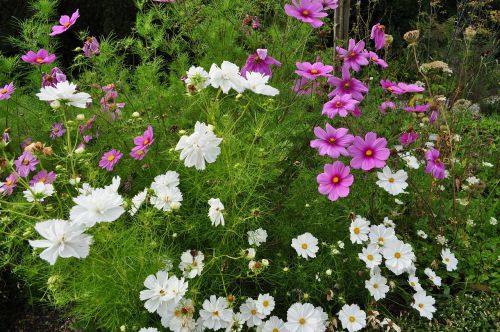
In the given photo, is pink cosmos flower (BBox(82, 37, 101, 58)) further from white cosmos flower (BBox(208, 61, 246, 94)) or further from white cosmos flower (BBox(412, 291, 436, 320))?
white cosmos flower (BBox(412, 291, 436, 320))

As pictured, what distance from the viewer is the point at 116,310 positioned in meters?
1.62

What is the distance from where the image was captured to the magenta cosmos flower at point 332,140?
66.1 inches

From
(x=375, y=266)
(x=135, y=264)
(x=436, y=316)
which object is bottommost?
(x=436, y=316)

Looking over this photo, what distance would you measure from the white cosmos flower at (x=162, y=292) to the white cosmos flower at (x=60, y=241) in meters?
0.29

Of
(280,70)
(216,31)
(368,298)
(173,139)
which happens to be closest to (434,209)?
(368,298)

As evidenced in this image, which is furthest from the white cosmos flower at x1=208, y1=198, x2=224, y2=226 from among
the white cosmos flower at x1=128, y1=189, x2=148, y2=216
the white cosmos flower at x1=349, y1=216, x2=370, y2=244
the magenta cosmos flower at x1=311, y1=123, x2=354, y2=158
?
the white cosmos flower at x1=349, y1=216, x2=370, y2=244

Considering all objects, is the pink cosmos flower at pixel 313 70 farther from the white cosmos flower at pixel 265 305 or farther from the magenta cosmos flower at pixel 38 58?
the magenta cosmos flower at pixel 38 58

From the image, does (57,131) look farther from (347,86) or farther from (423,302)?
(423,302)

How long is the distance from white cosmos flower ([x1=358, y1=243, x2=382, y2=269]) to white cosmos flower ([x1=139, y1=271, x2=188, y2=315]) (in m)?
0.68

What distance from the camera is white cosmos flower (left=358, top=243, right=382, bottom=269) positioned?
1718 mm

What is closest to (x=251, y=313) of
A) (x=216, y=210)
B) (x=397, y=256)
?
(x=216, y=210)

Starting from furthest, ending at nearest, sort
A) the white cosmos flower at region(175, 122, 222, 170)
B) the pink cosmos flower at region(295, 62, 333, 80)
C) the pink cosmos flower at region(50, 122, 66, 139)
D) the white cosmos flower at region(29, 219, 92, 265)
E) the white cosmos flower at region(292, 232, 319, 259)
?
1. the pink cosmos flower at region(50, 122, 66, 139)
2. the pink cosmos flower at region(295, 62, 333, 80)
3. the white cosmos flower at region(292, 232, 319, 259)
4. the white cosmos flower at region(175, 122, 222, 170)
5. the white cosmos flower at region(29, 219, 92, 265)

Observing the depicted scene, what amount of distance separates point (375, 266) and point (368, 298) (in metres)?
0.17

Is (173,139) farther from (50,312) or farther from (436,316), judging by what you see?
(436,316)
